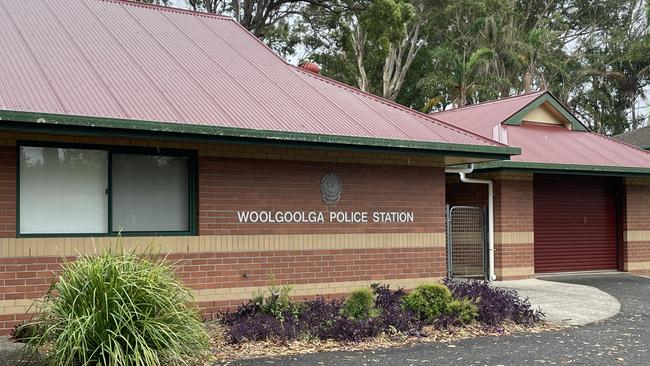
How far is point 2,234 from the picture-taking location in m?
9.48

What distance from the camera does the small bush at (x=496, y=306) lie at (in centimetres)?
1071

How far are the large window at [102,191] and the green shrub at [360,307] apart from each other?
9.04 feet

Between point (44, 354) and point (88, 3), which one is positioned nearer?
Answer: point (44, 354)

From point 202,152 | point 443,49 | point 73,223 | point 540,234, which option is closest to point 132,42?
point 202,152

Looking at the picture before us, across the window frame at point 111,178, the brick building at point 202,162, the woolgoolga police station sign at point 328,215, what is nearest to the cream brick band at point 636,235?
the brick building at point 202,162

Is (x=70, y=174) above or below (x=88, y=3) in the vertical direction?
below

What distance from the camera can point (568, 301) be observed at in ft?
44.3

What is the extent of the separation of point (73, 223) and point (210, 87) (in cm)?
318

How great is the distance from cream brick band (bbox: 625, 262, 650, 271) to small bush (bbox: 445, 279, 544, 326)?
919 cm

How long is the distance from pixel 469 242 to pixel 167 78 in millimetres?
8746

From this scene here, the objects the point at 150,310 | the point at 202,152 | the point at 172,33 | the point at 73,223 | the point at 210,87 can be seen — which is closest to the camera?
the point at 150,310

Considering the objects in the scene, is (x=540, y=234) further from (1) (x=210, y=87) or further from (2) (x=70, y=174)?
(2) (x=70, y=174)

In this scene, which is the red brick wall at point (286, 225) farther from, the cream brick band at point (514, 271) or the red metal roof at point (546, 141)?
the red metal roof at point (546, 141)

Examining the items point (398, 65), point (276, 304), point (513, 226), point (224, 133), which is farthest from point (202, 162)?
point (398, 65)
